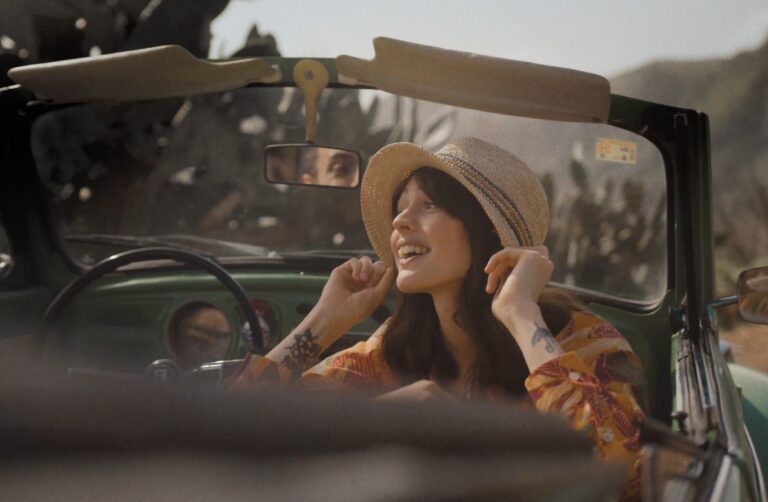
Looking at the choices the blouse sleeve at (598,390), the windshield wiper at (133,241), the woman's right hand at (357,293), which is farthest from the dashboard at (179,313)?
the blouse sleeve at (598,390)

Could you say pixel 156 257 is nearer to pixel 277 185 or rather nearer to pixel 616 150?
pixel 277 185

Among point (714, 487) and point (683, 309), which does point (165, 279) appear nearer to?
point (683, 309)

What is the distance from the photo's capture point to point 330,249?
297 centimetres

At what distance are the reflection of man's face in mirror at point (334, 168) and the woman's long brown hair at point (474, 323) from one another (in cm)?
19

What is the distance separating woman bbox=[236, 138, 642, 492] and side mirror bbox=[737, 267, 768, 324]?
0.33 m

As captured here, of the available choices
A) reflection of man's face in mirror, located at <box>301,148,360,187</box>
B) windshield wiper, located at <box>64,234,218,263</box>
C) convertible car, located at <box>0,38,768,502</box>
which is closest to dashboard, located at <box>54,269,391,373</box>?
convertible car, located at <box>0,38,768,502</box>

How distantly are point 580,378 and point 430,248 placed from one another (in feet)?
1.58

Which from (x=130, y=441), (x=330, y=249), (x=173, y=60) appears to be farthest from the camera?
(x=330, y=249)

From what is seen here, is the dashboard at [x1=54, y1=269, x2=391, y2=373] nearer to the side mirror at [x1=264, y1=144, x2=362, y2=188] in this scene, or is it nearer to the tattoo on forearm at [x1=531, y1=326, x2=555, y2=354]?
the side mirror at [x1=264, y1=144, x2=362, y2=188]

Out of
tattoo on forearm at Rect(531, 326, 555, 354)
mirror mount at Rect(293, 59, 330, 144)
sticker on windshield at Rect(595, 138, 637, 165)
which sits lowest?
Result: tattoo on forearm at Rect(531, 326, 555, 354)

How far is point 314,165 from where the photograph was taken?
232cm

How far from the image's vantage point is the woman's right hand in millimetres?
2324

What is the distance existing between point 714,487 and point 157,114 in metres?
2.13

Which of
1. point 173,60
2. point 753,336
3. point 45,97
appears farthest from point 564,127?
point 753,336
